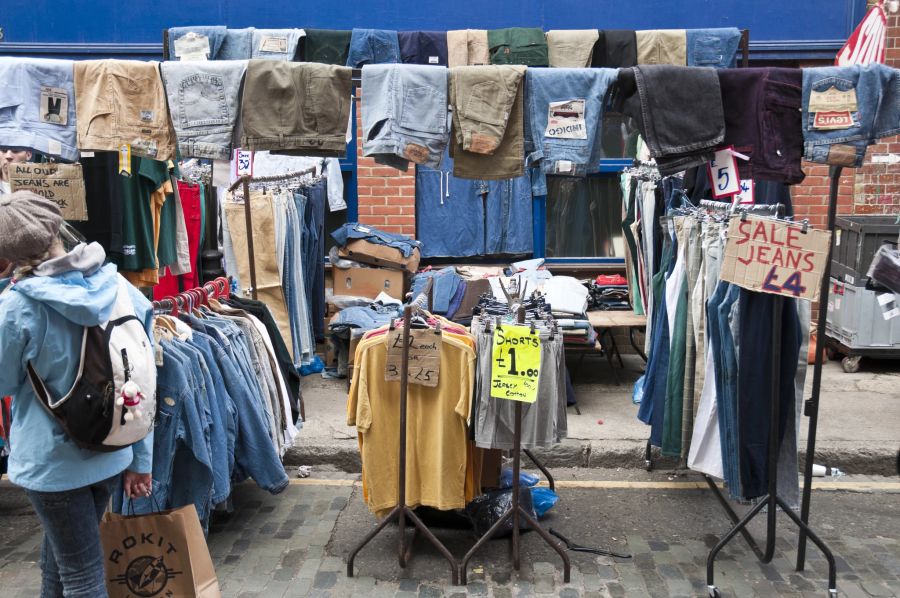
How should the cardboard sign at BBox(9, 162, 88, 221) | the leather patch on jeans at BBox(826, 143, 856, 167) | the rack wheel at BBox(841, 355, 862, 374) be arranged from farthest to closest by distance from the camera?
the rack wheel at BBox(841, 355, 862, 374) → the cardboard sign at BBox(9, 162, 88, 221) → the leather patch on jeans at BBox(826, 143, 856, 167)

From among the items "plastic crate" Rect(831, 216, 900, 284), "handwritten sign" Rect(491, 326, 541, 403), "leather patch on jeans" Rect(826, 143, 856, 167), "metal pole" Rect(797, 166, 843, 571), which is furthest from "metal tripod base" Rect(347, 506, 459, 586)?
"plastic crate" Rect(831, 216, 900, 284)

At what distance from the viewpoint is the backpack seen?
10.2 feet

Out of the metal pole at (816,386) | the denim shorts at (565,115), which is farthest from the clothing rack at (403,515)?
the metal pole at (816,386)

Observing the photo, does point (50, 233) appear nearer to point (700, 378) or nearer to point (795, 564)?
point (700, 378)

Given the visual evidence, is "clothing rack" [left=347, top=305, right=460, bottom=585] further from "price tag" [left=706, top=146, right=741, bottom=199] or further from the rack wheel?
the rack wheel

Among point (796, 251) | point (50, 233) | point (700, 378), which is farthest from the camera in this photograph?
point (700, 378)

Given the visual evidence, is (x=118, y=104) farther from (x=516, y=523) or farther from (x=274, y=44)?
(x=516, y=523)

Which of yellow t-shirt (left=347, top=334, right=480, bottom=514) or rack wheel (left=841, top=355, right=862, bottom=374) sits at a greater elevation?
yellow t-shirt (left=347, top=334, right=480, bottom=514)

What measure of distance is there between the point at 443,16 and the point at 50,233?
6225 mm

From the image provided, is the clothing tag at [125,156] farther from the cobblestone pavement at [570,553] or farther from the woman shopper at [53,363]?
the cobblestone pavement at [570,553]

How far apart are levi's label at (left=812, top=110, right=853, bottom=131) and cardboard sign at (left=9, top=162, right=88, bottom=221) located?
4397mm

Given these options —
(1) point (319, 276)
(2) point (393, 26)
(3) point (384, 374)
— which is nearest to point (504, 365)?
(3) point (384, 374)

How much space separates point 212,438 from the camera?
15.0 ft

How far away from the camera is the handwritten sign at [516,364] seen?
169 inches
